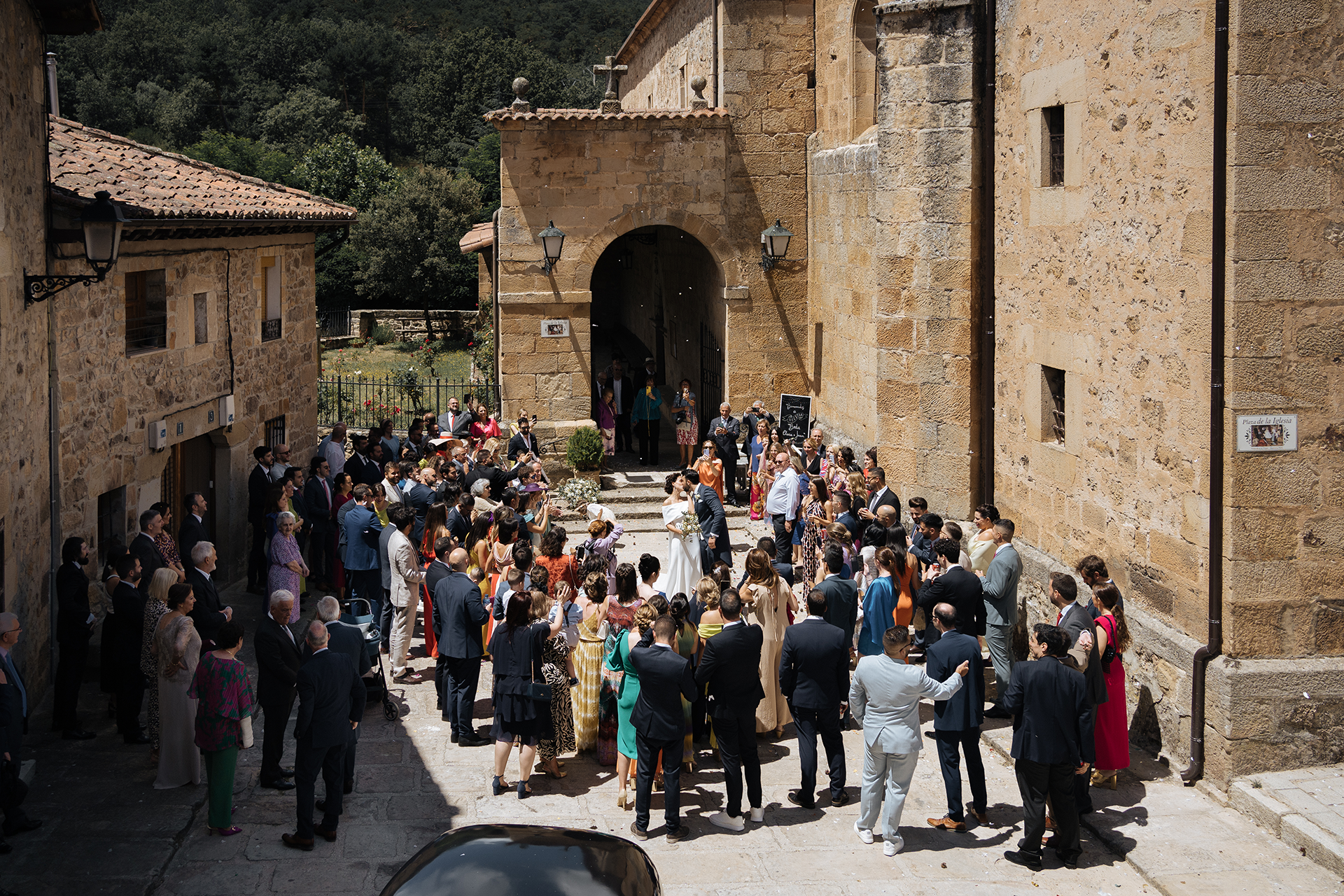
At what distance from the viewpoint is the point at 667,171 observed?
723 inches

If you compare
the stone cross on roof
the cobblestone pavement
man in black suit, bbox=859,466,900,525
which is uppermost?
the stone cross on roof

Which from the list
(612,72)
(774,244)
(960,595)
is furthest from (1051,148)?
(612,72)

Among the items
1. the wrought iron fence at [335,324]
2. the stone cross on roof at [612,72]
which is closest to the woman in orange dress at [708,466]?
the stone cross on roof at [612,72]

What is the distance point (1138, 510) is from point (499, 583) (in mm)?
5113

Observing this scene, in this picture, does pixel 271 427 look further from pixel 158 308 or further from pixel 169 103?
pixel 169 103

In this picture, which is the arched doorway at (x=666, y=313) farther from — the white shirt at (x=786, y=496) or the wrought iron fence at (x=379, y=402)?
the white shirt at (x=786, y=496)

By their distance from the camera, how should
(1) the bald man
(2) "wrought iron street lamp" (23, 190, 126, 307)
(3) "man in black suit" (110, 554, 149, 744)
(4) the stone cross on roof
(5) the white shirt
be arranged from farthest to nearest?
(4) the stone cross on roof < (5) the white shirt < (2) "wrought iron street lamp" (23, 190, 126, 307) < (3) "man in black suit" (110, 554, 149, 744) < (1) the bald man

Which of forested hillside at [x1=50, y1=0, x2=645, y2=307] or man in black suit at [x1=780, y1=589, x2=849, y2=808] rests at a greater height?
forested hillside at [x1=50, y1=0, x2=645, y2=307]

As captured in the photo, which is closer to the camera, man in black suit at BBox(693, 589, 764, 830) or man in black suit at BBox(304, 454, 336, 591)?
man in black suit at BBox(693, 589, 764, 830)

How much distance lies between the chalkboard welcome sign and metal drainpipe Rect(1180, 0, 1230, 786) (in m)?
10.2

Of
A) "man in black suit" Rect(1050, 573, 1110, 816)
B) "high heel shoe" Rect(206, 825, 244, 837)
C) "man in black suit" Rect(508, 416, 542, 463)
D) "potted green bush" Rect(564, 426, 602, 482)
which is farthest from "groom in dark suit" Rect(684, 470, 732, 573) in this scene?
"potted green bush" Rect(564, 426, 602, 482)

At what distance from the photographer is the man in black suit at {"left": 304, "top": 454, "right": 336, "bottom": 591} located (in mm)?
13023

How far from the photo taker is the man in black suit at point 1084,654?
7398 mm

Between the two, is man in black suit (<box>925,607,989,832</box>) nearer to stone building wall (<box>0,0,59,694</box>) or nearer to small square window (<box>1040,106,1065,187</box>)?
small square window (<box>1040,106,1065,187</box>)
